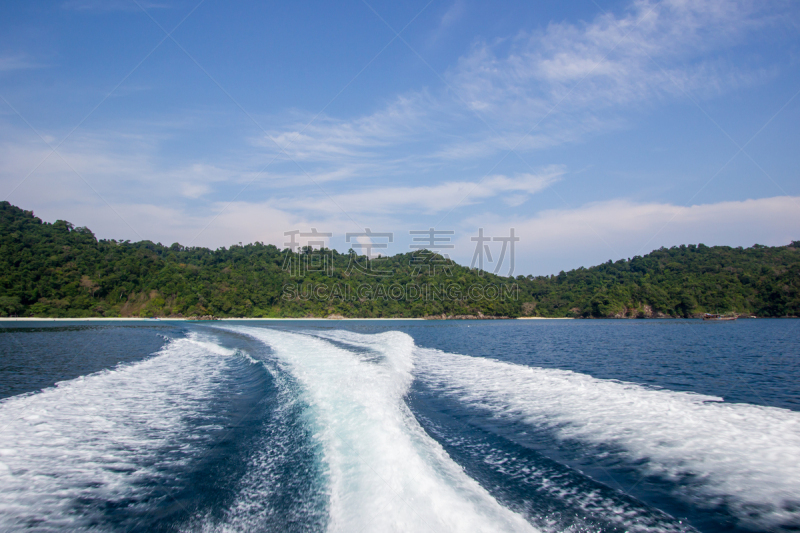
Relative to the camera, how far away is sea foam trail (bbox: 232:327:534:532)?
369 cm

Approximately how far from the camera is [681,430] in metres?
6.21

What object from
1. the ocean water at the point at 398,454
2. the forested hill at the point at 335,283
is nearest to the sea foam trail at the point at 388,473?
the ocean water at the point at 398,454

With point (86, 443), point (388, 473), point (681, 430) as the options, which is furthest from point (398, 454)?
point (86, 443)

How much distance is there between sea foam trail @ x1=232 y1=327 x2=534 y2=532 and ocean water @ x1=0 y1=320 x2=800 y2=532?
24 mm

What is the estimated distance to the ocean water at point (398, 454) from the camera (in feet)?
12.7

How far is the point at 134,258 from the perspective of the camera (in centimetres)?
8038

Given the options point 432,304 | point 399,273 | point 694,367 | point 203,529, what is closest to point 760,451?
point 203,529

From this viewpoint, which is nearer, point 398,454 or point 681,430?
point 398,454

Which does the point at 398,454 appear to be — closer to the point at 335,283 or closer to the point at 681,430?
the point at 681,430

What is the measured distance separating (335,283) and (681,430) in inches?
3715

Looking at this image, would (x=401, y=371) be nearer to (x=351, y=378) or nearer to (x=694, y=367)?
(x=351, y=378)

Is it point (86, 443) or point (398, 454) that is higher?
point (398, 454)

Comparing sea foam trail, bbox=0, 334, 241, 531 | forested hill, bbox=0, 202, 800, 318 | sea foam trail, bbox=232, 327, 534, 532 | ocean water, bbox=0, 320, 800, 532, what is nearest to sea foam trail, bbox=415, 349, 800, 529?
ocean water, bbox=0, 320, 800, 532

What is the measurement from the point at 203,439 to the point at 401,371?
7.11m
